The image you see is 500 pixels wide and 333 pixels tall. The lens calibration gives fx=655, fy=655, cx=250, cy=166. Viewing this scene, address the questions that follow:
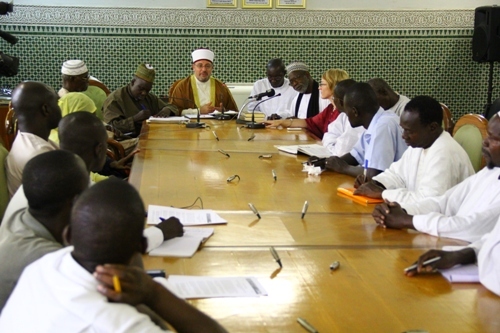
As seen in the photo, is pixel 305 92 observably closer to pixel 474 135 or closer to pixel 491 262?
pixel 474 135

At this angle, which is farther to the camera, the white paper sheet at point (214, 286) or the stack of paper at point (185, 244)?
the stack of paper at point (185, 244)

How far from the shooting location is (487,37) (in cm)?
749

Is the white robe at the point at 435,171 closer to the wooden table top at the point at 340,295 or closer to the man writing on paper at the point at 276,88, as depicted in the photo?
the wooden table top at the point at 340,295

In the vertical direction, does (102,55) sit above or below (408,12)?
below

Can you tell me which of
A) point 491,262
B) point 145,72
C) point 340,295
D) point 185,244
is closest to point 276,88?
point 145,72

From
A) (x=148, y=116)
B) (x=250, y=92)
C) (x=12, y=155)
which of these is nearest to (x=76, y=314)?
(x=12, y=155)

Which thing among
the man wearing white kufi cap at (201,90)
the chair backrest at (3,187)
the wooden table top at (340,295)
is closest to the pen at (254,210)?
the wooden table top at (340,295)

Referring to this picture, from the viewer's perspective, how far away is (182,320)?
1457 mm

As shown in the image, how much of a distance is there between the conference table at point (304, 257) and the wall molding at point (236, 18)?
401cm

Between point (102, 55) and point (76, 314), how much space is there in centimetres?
662

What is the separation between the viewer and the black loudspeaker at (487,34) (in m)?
7.45

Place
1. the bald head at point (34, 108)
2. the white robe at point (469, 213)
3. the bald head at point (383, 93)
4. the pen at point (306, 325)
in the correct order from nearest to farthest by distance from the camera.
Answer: the pen at point (306, 325) < the white robe at point (469, 213) < the bald head at point (34, 108) < the bald head at point (383, 93)

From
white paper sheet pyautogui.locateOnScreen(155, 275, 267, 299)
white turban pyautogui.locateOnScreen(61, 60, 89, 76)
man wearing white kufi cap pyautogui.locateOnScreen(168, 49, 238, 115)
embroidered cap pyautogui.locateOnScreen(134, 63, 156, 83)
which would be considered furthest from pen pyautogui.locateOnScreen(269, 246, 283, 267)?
man wearing white kufi cap pyautogui.locateOnScreen(168, 49, 238, 115)

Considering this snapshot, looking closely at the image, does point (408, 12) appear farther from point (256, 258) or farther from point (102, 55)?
point (256, 258)
